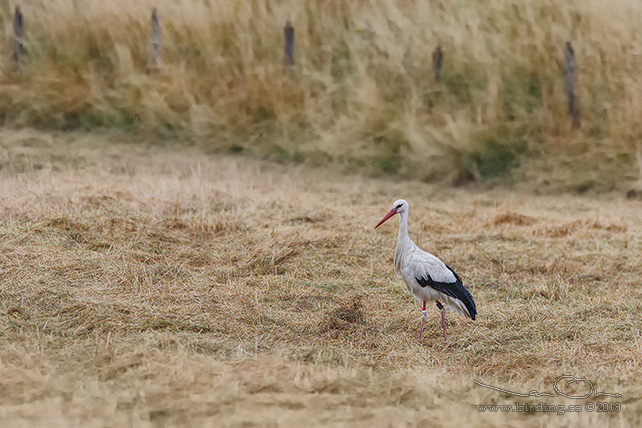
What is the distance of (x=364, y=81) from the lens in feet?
37.2

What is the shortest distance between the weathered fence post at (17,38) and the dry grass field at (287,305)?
2651mm

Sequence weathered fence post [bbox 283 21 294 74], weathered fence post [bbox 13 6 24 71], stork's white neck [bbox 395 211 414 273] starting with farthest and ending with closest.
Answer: weathered fence post [bbox 13 6 24 71] → weathered fence post [bbox 283 21 294 74] → stork's white neck [bbox 395 211 414 273]

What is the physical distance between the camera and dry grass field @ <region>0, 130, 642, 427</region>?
149 inches

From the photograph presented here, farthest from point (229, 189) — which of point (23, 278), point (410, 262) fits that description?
point (410, 262)

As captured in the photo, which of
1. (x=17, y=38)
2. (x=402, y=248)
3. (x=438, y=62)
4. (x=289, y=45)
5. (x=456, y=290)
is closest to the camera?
(x=456, y=290)

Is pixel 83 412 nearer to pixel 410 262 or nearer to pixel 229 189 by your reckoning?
pixel 410 262

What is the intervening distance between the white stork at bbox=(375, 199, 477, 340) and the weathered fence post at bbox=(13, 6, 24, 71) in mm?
8310

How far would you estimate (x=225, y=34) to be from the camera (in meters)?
12.1

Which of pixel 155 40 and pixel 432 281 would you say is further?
pixel 155 40

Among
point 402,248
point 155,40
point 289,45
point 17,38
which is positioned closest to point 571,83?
point 289,45

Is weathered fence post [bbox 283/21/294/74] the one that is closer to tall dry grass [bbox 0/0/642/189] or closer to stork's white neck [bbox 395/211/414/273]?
tall dry grass [bbox 0/0/642/189]

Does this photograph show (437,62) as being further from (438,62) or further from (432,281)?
(432,281)

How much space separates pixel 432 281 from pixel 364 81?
21.8 ft

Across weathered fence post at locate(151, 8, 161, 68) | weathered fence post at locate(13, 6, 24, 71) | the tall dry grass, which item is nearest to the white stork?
the tall dry grass
